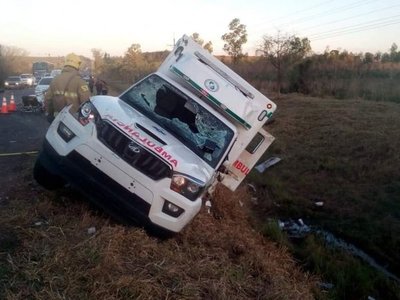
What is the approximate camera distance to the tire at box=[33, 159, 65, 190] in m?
6.12

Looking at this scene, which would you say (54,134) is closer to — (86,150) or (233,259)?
(86,150)

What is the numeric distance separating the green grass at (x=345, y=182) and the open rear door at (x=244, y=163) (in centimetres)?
173

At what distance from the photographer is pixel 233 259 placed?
570cm

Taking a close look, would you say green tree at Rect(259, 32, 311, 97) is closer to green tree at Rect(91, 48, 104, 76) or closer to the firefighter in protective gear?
the firefighter in protective gear

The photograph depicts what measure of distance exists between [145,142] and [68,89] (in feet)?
10.1

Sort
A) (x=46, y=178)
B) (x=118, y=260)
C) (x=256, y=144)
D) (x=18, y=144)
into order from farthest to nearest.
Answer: (x=18, y=144) < (x=256, y=144) < (x=46, y=178) < (x=118, y=260)

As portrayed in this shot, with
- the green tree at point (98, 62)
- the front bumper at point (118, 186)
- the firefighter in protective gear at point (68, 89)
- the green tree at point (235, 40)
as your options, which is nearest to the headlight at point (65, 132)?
the front bumper at point (118, 186)

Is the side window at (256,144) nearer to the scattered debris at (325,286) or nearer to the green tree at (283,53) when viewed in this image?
the scattered debris at (325,286)

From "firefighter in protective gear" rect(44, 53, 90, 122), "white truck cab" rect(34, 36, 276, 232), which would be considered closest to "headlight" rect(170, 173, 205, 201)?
"white truck cab" rect(34, 36, 276, 232)

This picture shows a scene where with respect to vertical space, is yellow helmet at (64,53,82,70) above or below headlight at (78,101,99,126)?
below

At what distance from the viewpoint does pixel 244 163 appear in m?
7.68

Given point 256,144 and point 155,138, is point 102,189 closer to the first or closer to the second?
point 155,138

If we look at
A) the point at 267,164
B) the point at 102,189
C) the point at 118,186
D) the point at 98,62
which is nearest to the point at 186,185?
the point at 118,186

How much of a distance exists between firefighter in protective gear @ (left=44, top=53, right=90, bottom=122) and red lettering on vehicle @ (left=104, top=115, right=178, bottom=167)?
8.41 ft
